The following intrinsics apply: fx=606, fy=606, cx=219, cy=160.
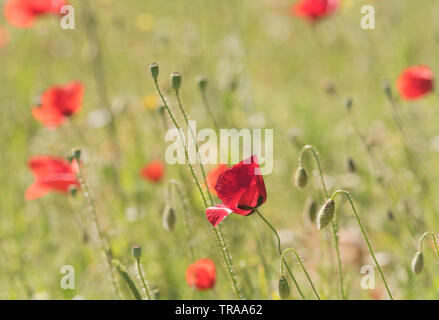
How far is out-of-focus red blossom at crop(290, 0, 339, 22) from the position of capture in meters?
3.63

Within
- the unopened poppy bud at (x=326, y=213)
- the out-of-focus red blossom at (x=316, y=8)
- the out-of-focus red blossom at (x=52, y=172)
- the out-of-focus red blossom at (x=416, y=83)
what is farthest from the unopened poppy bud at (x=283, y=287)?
the out-of-focus red blossom at (x=316, y=8)

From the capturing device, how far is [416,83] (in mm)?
2621

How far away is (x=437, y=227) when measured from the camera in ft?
8.57

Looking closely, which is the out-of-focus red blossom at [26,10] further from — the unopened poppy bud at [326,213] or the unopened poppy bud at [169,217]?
the unopened poppy bud at [326,213]

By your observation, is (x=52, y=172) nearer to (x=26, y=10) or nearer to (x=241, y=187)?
(x=241, y=187)

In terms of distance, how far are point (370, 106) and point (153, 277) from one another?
1992 mm

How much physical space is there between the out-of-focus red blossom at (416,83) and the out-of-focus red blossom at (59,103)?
1.46 meters

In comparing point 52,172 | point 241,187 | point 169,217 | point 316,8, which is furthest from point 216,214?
point 316,8

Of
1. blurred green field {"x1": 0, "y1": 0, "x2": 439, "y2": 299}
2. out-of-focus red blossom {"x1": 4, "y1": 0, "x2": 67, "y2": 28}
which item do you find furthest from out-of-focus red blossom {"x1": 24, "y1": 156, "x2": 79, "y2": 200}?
out-of-focus red blossom {"x1": 4, "y1": 0, "x2": 67, "y2": 28}

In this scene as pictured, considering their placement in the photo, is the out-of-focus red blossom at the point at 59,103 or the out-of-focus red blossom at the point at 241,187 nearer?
the out-of-focus red blossom at the point at 241,187

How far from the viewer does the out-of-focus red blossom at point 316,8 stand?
3.63 m

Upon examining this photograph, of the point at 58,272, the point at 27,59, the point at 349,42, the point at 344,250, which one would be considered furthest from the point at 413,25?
the point at 58,272

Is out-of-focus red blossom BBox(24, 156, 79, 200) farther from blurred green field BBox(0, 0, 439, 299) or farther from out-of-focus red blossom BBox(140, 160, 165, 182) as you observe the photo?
out-of-focus red blossom BBox(140, 160, 165, 182)

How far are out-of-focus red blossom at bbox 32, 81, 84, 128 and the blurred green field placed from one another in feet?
0.46
